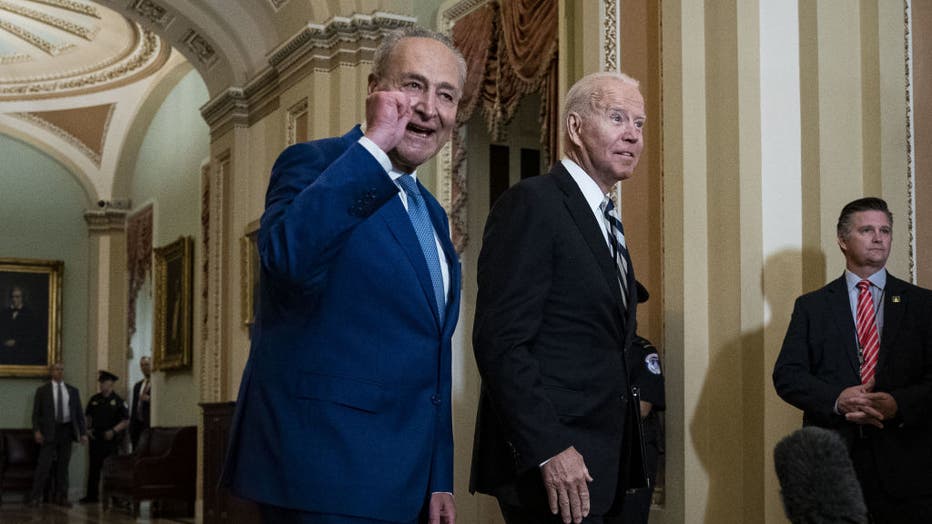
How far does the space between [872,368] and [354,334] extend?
108 inches

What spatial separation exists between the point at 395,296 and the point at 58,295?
1607 cm

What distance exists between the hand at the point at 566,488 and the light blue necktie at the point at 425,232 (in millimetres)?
786

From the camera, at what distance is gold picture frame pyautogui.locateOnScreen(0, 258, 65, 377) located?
16625mm

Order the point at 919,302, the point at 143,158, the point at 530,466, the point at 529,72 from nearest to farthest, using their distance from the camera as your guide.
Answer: the point at 530,466
the point at 919,302
the point at 529,72
the point at 143,158

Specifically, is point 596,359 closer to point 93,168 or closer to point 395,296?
point 395,296

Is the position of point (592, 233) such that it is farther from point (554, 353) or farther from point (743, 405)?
point (743, 405)

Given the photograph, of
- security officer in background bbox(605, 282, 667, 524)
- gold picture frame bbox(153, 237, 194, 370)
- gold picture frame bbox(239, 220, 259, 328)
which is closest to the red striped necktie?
security officer in background bbox(605, 282, 667, 524)

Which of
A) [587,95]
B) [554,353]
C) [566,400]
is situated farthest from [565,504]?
[587,95]

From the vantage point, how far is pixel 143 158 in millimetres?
16344

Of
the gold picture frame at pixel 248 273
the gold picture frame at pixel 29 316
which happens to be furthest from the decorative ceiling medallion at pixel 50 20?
the gold picture frame at pixel 248 273

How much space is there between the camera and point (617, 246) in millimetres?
2943

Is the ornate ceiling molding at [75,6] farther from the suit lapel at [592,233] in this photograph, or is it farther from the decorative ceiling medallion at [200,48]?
the suit lapel at [592,233]

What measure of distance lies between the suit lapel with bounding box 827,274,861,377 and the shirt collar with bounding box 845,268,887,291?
18 mm

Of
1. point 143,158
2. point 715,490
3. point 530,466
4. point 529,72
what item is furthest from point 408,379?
point 143,158
